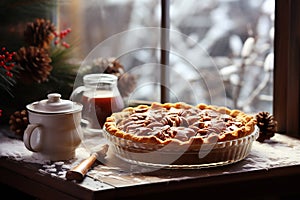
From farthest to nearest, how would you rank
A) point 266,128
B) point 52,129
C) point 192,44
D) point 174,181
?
point 192,44, point 266,128, point 52,129, point 174,181

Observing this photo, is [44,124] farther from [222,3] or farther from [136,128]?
[222,3]

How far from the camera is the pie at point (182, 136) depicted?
1169mm

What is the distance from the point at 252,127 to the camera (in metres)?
1.28

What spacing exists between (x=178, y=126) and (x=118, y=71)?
396 mm

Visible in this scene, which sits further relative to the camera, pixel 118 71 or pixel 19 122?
pixel 118 71

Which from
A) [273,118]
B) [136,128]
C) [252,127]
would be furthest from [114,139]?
[273,118]

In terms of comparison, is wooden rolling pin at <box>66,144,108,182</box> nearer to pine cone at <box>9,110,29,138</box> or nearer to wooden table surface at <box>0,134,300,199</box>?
wooden table surface at <box>0,134,300,199</box>

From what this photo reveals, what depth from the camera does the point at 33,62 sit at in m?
1.50

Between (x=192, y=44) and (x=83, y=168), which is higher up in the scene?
(x=192, y=44)

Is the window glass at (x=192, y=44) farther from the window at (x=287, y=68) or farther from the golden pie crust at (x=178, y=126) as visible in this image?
the golden pie crust at (x=178, y=126)

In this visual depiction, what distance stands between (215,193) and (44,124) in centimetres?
41

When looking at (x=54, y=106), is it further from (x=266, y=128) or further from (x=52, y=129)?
(x=266, y=128)

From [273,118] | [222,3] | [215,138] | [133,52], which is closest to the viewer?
[215,138]

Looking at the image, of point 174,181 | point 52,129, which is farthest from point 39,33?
point 174,181
